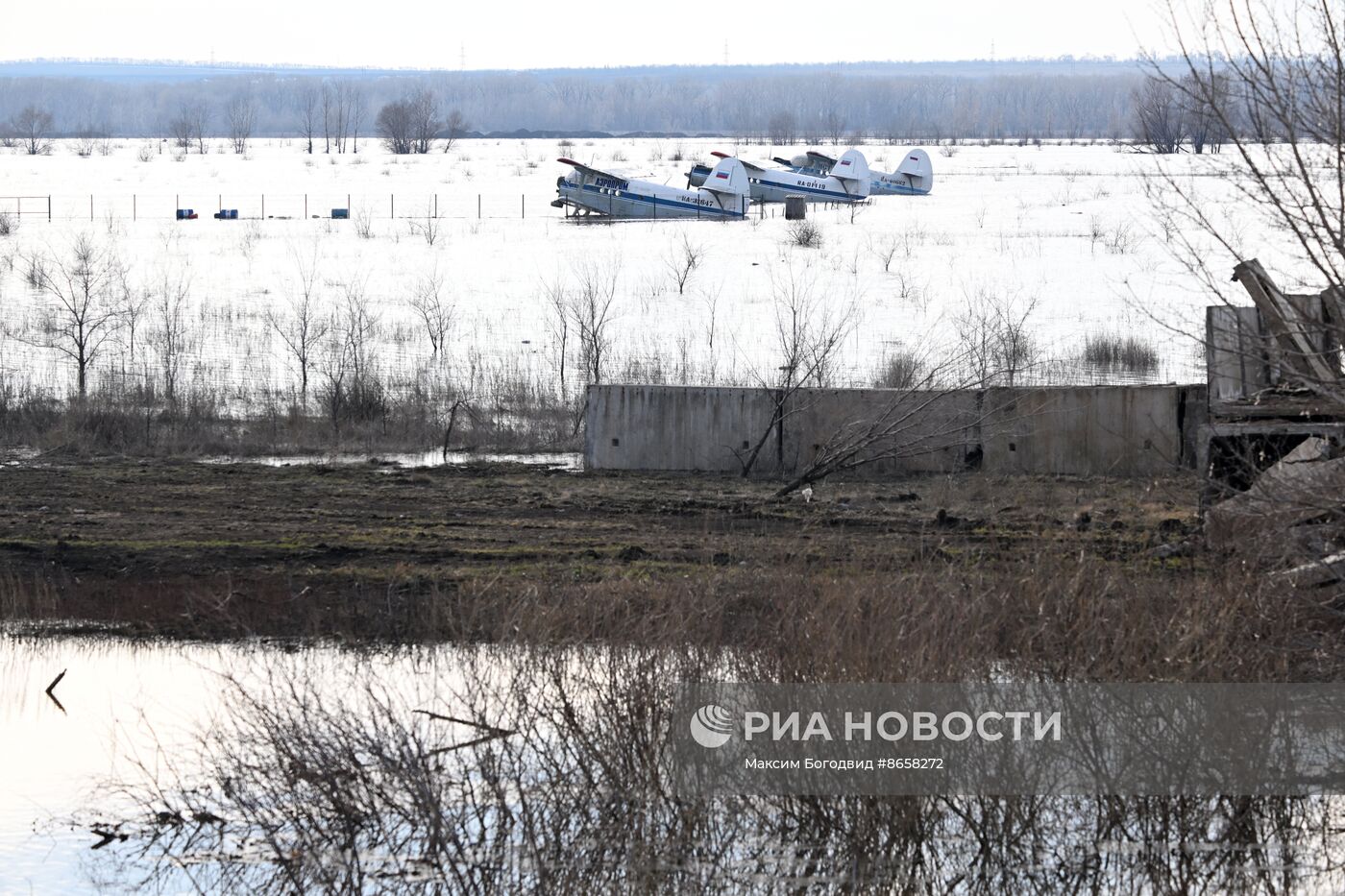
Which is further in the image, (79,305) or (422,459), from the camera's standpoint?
(79,305)

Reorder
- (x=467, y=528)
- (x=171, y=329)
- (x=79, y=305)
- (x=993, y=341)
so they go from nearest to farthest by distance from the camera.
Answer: (x=467, y=528) < (x=993, y=341) < (x=171, y=329) < (x=79, y=305)

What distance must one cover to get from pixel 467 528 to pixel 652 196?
122ft

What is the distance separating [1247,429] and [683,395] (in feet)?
25.9

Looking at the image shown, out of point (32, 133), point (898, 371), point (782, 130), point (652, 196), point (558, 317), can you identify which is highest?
point (782, 130)

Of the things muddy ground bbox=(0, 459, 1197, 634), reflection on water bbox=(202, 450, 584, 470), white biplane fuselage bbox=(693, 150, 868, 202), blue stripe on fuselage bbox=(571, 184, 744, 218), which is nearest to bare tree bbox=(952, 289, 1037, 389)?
muddy ground bbox=(0, 459, 1197, 634)

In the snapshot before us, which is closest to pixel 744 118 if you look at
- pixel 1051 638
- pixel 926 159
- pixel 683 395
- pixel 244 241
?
pixel 926 159

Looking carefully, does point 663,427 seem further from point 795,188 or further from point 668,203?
point 795,188

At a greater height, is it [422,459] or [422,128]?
[422,128]

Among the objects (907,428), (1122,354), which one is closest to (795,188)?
(1122,354)

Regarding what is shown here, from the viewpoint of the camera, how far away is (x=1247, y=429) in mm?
13664

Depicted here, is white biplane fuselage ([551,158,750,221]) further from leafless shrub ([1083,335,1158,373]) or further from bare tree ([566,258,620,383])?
leafless shrub ([1083,335,1158,373])

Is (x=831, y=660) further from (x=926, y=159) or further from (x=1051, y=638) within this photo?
(x=926, y=159)

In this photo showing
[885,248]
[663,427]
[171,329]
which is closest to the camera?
[663,427]

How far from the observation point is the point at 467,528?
15.8 metres
